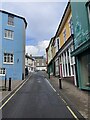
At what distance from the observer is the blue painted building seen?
3112 centimetres

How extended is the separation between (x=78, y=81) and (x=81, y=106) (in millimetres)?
8074

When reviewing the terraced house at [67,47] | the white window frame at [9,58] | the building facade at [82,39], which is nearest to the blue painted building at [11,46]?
the white window frame at [9,58]

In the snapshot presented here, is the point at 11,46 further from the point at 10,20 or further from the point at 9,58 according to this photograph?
the point at 10,20

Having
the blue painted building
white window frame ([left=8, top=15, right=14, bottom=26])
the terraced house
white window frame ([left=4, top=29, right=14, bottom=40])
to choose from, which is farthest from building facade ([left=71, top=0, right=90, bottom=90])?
white window frame ([left=8, top=15, right=14, bottom=26])

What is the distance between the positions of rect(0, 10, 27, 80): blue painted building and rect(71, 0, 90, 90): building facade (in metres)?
16.2

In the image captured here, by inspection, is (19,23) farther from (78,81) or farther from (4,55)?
(78,81)

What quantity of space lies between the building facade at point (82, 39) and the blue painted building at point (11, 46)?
16.2 m

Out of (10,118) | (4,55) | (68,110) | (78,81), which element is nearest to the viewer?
(10,118)

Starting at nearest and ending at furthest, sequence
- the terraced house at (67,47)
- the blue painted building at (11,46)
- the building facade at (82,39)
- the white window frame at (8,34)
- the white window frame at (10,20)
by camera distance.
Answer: the building facade at (82,39), the terraced house at (67,47), the blue painted building at (11,46), the white window frame at (8,34), the white window frame at (10,20)

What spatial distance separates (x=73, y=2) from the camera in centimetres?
1791

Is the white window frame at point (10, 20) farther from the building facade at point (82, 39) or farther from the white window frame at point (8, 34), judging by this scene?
the building facade at point (82, 39)

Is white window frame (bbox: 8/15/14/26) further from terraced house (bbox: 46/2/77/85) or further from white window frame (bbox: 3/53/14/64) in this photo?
terraced house (bbox: 46/2/77/85)

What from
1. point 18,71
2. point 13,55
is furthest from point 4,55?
point 18,71

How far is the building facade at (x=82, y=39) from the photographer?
13.8 metres
